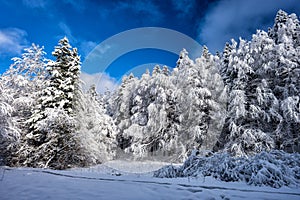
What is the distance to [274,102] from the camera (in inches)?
494

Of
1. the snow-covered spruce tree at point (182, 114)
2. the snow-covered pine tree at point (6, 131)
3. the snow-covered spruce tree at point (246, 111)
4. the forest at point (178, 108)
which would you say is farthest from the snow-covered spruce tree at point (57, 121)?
the snow-covered spruce tree at point (246, 111)

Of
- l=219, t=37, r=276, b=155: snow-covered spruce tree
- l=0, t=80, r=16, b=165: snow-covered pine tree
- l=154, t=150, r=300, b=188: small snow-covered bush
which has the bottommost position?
l=154, t=150, r=300, b=188: small snow-covered bush

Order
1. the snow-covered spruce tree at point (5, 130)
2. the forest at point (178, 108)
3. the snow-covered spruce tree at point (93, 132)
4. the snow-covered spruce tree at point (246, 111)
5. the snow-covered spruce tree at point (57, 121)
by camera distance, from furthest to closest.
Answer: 1. the snow-covered spruce tree at point (93, 132)
2. the snow-covered spruce tree at point (246, 111)
3. the forest at point (178, 108)
4. the snow-covered spruce tree at point (57, 121)
5. the snow-covered spruce tree at point (5, 130)

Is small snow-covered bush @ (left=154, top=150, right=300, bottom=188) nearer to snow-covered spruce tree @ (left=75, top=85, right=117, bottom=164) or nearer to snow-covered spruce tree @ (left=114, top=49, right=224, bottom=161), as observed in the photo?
snow-covered spruce tree @ (left=114, top=49, right=224, bottom=161)

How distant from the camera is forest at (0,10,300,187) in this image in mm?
12000

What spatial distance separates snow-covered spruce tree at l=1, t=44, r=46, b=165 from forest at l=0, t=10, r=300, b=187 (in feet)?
0.20

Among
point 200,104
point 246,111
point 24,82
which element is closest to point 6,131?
point 24,82

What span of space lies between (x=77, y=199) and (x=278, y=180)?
442 centimetres

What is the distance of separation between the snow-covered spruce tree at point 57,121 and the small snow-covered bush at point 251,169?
25.7 feet

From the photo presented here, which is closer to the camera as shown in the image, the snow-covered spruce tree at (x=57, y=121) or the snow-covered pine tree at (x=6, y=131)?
the snow-covered pine tree at (x=6, y=131)

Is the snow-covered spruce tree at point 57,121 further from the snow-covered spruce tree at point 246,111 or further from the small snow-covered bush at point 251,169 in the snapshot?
the snow-covered spruce tree at point 246,111

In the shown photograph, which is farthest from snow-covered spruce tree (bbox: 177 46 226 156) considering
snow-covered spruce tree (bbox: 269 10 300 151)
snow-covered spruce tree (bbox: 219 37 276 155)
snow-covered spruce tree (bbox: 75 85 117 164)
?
snow-covered spruce tree (bbox: 75 85 117 164)

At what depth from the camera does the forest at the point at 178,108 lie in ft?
39.4

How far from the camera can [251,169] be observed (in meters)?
5.08
